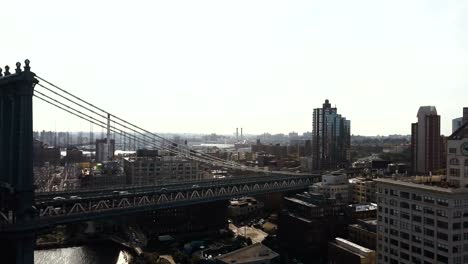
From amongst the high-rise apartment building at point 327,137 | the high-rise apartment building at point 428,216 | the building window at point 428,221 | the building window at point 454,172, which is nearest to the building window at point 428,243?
the high-rise apartment building at point 428,216

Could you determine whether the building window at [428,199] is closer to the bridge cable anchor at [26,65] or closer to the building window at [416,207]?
the building window at [416,207]

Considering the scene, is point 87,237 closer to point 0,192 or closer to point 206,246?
point 206,246

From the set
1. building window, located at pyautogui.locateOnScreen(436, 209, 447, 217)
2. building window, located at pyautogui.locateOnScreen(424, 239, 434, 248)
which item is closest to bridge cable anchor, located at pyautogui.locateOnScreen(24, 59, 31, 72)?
building window, located at pyautogui.locateOnScreen(436, 209, 447, 217)

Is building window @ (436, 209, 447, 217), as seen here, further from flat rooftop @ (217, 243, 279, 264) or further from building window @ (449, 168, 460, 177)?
flat rooftop @ (217, 243, 279, 264)

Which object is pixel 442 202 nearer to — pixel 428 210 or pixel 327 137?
pixel 428 210

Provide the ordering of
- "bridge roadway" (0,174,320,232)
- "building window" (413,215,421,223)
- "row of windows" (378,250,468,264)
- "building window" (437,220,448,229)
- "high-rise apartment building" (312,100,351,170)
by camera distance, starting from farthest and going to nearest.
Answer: "high-rise apartment building" (312,100,351,170) < "bridge roadway" (0,174,320,232) < "building window" (413,215,421,223) < "building window" (437,220,448,229) < "row of windows" (378,250,468,264)
